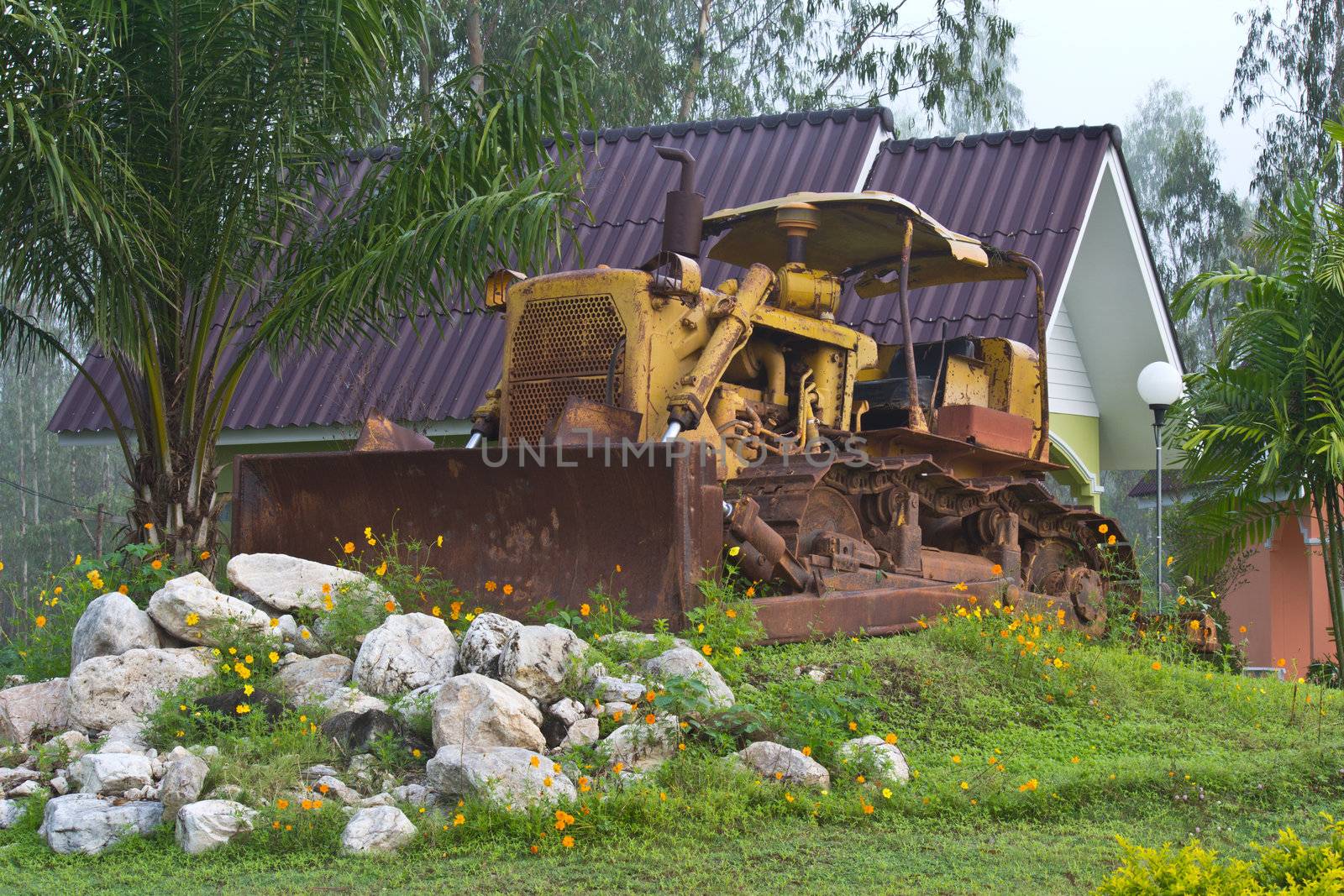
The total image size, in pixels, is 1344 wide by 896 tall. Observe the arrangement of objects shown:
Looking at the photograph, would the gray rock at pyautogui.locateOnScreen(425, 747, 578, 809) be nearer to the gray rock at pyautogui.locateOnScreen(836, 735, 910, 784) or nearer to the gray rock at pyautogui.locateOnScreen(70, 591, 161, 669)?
the gray rock at pyautogui.locateOnScreen(836, 735, 910, 784)

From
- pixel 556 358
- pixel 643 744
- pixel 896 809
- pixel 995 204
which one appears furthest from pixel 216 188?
pixel 995 204

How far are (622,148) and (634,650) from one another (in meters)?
11.1

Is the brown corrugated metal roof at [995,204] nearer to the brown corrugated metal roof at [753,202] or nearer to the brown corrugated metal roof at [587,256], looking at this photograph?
the brown corrugated metal roof at [753,202]

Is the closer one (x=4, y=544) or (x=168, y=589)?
(x=168, y=589)

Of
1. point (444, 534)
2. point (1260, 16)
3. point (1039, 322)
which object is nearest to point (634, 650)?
point (444, 534)

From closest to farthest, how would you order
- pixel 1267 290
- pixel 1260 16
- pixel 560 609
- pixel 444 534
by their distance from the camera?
1. pixel 560 609
2. pixel 444 534
3. pixel 1267 290
4. pixel 1260 16

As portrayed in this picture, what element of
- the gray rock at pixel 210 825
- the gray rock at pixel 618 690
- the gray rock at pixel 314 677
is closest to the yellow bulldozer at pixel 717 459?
the gray rock at pixel 618 690

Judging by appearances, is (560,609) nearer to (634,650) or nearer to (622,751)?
(634,650)

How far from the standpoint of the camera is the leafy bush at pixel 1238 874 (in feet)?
11.7

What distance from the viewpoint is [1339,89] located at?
30078mm

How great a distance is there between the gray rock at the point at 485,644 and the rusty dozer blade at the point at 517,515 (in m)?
1.01

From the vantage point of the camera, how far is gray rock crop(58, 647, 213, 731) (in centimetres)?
647

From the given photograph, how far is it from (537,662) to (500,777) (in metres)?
0.92

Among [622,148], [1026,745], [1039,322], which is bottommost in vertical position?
[1026,745]
